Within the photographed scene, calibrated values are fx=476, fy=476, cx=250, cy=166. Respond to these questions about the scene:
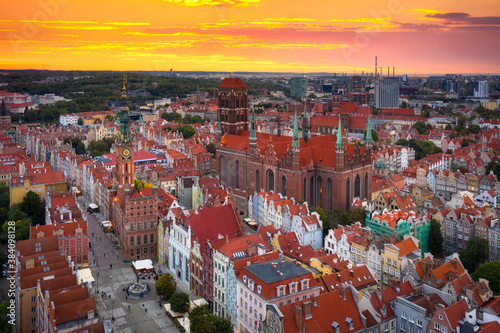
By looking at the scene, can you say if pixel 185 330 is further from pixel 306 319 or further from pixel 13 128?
pixel 13 128

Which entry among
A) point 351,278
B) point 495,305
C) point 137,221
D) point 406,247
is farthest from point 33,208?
point 495,305

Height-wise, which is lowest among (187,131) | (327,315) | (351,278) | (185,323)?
(185,323)

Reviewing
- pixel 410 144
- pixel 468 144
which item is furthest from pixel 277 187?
pixel 468 144

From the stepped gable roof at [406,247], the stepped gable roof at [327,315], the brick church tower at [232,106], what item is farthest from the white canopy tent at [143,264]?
the brick church tower at [232,106]

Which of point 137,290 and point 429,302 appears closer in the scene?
point 429,302

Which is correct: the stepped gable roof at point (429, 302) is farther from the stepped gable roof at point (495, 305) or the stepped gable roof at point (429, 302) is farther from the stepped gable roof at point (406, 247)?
the stepped gable roof at point (406, 247)

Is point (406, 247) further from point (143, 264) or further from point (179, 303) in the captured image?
point (143, 264)
